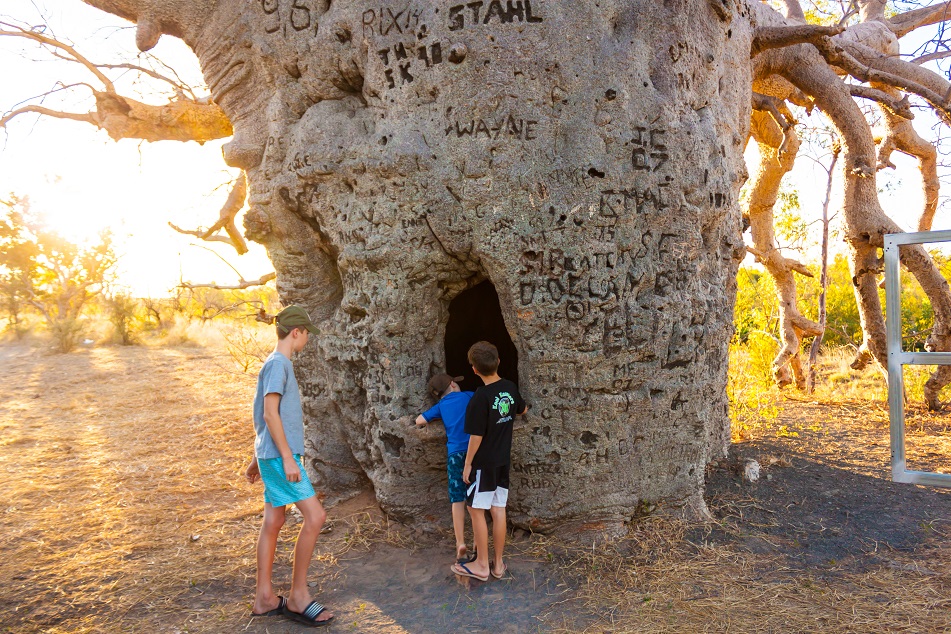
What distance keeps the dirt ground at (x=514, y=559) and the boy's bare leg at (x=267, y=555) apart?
0.08m

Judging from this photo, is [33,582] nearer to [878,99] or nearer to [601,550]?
[601,550]

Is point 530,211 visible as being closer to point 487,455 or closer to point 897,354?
point 487,455

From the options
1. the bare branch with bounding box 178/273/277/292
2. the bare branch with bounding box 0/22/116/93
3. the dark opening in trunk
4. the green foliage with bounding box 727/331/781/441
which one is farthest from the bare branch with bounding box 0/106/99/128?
the green foliage with bounding box 727/331/781/441

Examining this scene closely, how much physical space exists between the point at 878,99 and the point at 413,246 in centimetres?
434

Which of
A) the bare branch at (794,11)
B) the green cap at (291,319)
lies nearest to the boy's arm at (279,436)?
the green cap at (291,319)

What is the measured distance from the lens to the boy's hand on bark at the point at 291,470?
281 centimetres

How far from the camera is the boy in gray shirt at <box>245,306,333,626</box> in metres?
2.85

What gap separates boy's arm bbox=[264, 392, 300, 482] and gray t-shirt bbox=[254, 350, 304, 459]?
44mm

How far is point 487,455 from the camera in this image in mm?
3236

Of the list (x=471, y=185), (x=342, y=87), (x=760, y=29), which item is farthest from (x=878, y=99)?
(x=342, y=87)

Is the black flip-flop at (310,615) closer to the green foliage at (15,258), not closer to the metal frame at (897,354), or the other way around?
the metal frame at (897,354)

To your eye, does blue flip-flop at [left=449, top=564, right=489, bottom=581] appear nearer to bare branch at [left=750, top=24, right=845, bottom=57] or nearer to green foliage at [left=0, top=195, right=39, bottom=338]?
bare branch at [left=750, top=24, right=845, bottom=57]

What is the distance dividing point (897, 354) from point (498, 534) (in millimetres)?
2683

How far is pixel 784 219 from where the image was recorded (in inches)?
403
